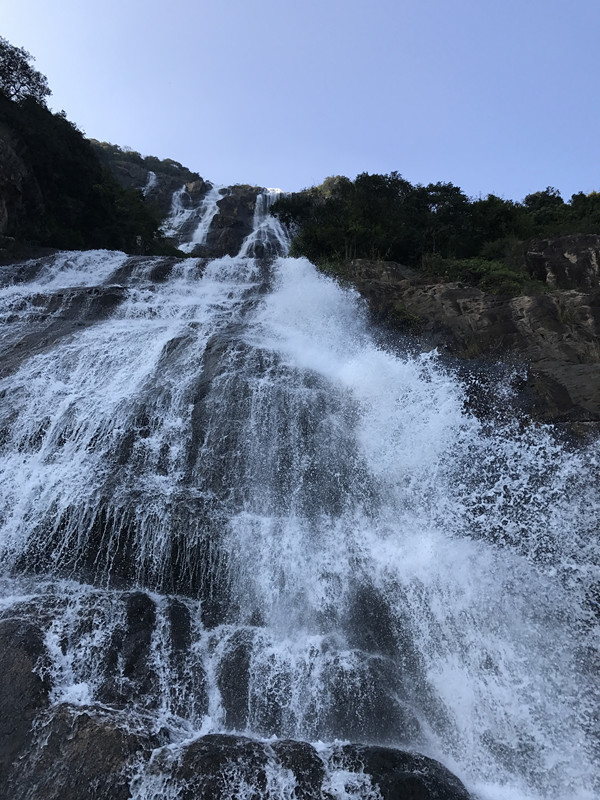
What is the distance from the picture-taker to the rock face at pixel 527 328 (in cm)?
971

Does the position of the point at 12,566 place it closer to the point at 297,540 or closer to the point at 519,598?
the point at 297,540

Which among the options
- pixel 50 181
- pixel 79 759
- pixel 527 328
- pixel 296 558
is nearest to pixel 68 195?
pixel 50 181

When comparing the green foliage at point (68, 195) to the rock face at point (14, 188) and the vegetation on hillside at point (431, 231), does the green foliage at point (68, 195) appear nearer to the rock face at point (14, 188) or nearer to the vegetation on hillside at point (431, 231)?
the rock face at point (14, 188)

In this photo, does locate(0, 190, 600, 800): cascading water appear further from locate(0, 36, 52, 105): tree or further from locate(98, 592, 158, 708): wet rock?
locate(0, 36, 52, 105): tree

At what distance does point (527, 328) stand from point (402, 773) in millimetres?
9645

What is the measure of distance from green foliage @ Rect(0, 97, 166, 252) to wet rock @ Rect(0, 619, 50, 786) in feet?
57.1

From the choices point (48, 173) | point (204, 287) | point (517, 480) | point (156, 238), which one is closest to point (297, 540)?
point (517, 480)

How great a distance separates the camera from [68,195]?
21984mm

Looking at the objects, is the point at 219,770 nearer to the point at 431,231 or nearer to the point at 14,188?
the point at 431,231

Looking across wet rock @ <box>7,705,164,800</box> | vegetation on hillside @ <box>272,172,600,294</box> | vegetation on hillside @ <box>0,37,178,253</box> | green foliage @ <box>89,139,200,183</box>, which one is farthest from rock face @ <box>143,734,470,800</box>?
green foliage @ <box>89,139,200,183</box>

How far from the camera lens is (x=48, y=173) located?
68.8ft

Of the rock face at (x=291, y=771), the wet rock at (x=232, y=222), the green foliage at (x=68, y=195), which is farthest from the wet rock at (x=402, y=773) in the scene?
the wet rock at (x=232, y=222)

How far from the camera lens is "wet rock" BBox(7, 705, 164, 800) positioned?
446 cm

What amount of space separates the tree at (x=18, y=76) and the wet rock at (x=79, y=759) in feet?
78.9
